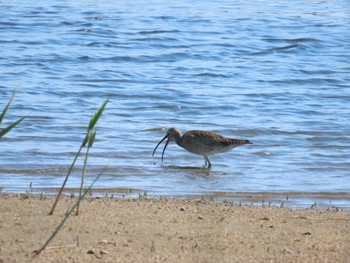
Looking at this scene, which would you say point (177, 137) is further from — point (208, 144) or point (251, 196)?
point (251, 196)

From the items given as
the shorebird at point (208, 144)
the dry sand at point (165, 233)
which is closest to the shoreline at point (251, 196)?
the dry sand at point (165, 233)

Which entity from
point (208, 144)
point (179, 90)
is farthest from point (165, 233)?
point (179, 90)

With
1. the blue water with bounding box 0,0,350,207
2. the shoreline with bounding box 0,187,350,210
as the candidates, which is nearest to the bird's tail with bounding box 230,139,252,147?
the blue water with bounding box 0,0,350,207

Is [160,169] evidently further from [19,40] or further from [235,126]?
[19,40]

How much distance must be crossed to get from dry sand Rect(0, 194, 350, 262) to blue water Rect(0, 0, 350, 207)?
5.89 feet

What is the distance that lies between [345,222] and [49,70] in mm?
12284

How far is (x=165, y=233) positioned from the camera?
7293 mm

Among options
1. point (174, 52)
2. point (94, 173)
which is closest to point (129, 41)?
point (174, 52)

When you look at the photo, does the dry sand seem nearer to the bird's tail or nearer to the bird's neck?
the bird's tail

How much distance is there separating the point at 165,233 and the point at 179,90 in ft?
36.9

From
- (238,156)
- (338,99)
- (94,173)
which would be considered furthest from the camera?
(338,99)

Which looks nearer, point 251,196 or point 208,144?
point 251,196

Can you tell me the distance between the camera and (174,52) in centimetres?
2309

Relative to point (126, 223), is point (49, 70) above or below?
below
